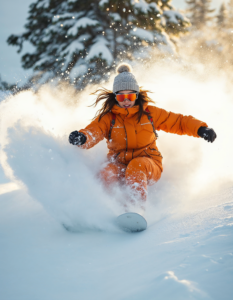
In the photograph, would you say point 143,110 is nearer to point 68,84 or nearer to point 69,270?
point 69,270

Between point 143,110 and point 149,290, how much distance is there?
1838mm

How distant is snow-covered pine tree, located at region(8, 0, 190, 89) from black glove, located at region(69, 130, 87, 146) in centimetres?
680

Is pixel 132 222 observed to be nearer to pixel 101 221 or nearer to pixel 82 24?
pixel 101 221

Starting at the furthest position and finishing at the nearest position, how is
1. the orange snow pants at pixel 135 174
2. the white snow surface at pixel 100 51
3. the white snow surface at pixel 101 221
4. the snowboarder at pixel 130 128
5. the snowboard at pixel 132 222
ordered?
the white snow surface at pixel 100 51, the snowboarder at pixel 130 128, the orange snow pants at pixel 135 174, the snowboard at pixel 132 222, the white snow surface at pixel 101 221

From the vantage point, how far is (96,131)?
2.48m

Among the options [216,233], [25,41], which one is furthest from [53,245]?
[25,41]

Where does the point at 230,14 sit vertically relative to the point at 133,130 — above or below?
above

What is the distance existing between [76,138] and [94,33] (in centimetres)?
806

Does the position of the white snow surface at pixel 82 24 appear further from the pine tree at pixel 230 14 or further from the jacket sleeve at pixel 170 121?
the pine tree at pixel 230 14

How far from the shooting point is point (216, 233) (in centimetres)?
130

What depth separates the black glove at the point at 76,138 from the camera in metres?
2.21

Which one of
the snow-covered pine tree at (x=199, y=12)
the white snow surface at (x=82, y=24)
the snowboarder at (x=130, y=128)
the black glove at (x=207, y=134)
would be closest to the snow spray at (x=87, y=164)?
the snowboarder at (x=130, y=128)

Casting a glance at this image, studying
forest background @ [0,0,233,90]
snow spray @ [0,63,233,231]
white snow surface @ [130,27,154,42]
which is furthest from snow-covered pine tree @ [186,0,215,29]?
snow spray @ [0,63,233,231]

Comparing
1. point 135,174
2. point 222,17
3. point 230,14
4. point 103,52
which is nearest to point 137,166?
point 135,174
